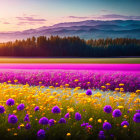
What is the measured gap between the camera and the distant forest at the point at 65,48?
48312 millimetres

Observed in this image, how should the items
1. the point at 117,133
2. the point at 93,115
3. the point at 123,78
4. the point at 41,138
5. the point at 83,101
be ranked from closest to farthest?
the point at 41,138 → the point at 117,133 → the point at 93,115 → the point at 83,101 → the point at 123,78

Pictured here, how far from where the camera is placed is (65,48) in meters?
49.1

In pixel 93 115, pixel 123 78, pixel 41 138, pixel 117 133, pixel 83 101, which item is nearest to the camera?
pixel 41 138

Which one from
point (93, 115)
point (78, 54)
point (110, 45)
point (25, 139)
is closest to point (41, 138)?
point (25, 139)

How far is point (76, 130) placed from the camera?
4543 millimetres

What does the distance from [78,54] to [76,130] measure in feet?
145

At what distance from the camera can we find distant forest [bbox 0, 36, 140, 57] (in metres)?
48.3

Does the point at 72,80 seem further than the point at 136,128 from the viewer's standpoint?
Yes

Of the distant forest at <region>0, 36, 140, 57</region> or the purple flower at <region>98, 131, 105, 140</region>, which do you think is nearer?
the purple flower at <region>98, 131, 105, 140</region>

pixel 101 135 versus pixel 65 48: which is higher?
pixel 101 135

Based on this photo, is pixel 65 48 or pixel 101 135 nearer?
pixel 101 135

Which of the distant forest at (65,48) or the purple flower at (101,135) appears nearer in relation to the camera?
the purple flower at (101,135)

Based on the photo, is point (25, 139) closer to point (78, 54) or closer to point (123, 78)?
point (123, 78)

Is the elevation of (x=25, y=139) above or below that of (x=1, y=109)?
below
